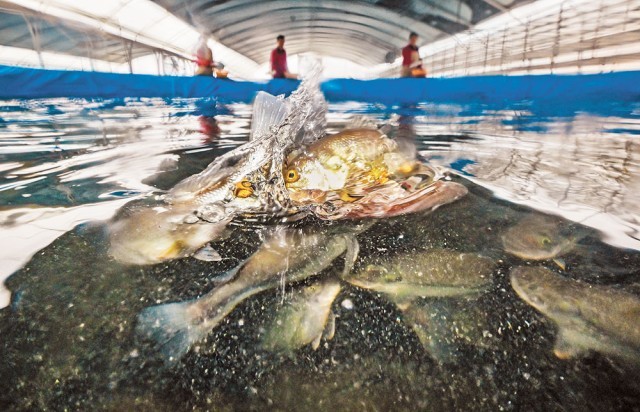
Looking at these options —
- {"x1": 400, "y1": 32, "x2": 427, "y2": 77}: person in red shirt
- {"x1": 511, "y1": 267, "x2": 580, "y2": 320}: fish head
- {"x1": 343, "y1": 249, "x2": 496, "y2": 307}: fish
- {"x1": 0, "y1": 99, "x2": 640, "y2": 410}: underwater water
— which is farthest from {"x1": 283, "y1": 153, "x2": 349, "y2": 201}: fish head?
{"x1": 400, "y1": 32, "x2": 427, "y2": 77}: person in red shirt

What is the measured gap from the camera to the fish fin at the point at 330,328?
71 cm

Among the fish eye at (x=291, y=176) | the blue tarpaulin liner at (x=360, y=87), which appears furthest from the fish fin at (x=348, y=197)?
the blue tarpaulin liner at (x=360, y=87)

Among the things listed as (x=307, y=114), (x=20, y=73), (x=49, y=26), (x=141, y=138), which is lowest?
(x=141, y=138)

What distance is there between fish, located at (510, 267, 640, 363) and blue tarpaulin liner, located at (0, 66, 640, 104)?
751 centimetres

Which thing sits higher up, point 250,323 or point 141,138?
point 141,138

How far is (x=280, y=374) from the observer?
62cm

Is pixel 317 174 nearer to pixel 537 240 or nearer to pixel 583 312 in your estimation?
pixel 537 240

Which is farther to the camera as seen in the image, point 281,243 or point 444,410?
point 281,243

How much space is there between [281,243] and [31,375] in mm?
649

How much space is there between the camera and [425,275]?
2.91 ft

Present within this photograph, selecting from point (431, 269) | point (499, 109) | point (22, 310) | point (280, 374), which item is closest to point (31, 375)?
point (22, 310)

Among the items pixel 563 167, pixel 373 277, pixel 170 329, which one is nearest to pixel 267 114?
pixel 373 277

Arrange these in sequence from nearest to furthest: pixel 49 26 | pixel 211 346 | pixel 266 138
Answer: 1. pixel 211 346
2. pixel 266 138
3. pixel 49 26

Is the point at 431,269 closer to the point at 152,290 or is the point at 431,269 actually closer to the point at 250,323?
the point at 250,323
